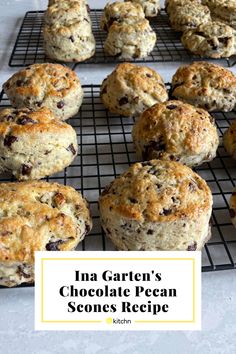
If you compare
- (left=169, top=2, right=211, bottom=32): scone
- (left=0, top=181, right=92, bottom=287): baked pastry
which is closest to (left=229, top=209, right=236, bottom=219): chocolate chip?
(left=0, top=181, right=92, bottom=287): baked pastry

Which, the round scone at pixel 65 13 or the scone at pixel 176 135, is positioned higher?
the round scone at pixel 65 13

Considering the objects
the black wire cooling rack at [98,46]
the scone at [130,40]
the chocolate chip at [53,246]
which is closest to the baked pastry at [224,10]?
the black wire cooling rack at [98,46]

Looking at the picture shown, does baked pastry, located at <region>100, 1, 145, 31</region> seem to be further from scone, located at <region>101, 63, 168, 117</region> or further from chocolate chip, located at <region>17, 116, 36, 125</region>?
chocolate chip, located at <region>17, 116, 36, 125</region>

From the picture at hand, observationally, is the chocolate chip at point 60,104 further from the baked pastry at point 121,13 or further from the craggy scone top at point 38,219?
the baked pastry at point 121,13

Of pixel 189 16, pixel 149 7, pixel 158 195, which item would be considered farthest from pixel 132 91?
pixel 149 7

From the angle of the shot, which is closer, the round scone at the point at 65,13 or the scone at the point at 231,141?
the scone at the point at 231,141

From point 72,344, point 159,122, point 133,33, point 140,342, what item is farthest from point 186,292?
point 133,33
